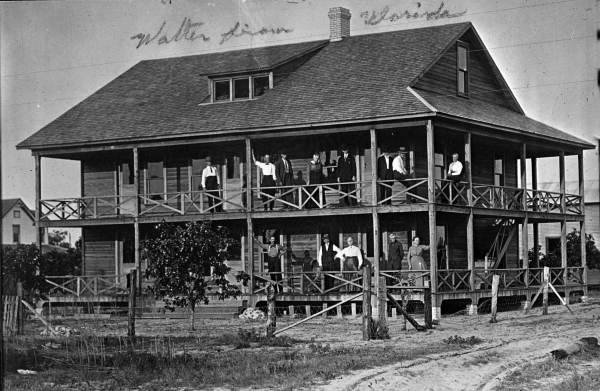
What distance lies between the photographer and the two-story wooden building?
29875 mm

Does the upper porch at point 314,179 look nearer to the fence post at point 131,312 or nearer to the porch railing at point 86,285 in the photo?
the porch railing at point 86,285

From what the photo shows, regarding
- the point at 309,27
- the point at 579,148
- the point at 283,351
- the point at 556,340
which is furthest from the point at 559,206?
the point at 283,351

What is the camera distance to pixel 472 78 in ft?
113

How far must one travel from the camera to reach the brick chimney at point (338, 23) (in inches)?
1441

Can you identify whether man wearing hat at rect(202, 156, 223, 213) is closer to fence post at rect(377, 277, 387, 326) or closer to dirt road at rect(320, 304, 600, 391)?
dirt road at rect(320, 304, 600, 391)

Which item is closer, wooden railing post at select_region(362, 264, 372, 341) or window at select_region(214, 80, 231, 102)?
wooden railing post at select_region(362, 264, 372, 341)

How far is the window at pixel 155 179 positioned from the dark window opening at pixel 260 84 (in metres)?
4.16

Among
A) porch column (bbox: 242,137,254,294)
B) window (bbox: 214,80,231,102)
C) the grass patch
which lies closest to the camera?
the grass patch

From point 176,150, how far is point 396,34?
27.9 ft

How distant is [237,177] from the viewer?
3378cm

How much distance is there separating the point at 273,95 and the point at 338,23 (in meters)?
5.12

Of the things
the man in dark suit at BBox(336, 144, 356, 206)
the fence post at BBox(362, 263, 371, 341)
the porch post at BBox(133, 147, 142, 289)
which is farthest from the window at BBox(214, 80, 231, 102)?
the fence post at BBox(362, 263, 371, 341)

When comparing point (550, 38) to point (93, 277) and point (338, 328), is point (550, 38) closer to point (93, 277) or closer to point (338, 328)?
point (338, 328)

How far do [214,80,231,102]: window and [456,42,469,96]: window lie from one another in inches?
303
